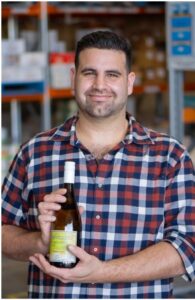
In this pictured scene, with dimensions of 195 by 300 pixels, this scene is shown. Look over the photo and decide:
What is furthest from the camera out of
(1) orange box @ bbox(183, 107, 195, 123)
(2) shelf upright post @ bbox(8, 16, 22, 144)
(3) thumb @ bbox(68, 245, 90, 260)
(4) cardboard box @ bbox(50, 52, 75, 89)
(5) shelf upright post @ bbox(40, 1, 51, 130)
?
(2) shelf upright post @ bbox(8, 16, 22, 144)

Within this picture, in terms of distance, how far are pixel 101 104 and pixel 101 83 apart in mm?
60

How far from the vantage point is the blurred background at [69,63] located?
15.0 feet

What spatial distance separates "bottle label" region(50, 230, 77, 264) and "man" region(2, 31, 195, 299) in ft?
0.21

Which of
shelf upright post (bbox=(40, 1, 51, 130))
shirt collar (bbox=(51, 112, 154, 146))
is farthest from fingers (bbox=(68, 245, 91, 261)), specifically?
shelf upright post (bbox=(40, 1, 51, 130))

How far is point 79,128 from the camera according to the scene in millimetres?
2156

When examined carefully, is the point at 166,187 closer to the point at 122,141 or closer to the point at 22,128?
the point at 122,141

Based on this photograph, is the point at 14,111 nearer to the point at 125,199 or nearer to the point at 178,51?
the point at 178,51

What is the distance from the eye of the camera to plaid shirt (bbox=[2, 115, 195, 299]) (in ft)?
6.57

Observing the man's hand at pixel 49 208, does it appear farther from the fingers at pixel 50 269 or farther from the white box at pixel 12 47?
the white box at pixel 12 47

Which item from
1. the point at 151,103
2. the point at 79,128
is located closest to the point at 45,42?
the point at 151,103

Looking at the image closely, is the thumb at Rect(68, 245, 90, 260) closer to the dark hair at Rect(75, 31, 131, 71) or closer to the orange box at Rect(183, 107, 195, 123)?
the dark hair at Rect(75, 31, 131, 71)

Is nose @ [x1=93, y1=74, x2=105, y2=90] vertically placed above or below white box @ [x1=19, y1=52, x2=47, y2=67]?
above

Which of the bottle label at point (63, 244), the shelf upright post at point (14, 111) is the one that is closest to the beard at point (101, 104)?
the bottle label at point (63, 244)

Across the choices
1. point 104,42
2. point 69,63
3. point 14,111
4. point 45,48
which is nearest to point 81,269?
point 104,42
